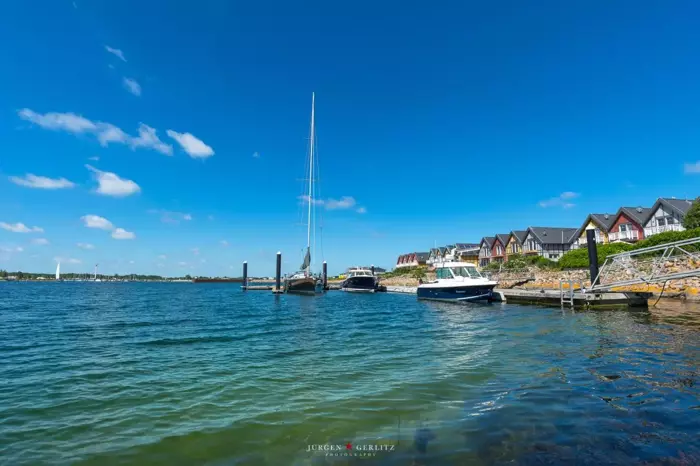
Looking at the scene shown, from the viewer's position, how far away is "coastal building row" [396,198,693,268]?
5244 cm

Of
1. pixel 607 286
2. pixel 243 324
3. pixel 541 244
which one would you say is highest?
pixel 541 244

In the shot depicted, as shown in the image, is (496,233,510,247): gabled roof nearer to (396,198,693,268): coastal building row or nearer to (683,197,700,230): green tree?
(396,198,693,268): coastal building row

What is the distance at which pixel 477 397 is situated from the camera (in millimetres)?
7918

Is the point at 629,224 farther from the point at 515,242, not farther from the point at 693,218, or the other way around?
the point at 515,242

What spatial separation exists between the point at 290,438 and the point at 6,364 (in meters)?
11.7

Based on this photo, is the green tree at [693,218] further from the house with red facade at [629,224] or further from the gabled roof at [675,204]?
the house with red facade at [629,224]

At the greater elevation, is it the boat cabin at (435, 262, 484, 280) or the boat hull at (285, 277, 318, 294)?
the boat cabin at (435, 262, 484, 280)

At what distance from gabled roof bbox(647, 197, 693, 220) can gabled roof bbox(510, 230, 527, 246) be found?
25.5 metres

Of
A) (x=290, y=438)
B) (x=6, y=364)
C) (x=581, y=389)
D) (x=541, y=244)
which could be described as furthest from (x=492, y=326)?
(x=541, y=244)

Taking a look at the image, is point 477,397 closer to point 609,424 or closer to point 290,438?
point 609,424

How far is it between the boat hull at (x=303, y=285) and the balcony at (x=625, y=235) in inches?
1914

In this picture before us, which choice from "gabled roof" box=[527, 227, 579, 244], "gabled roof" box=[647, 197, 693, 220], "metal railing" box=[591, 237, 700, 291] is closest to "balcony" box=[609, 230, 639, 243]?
"gabled roof" box=[647, 197, 693, 220]

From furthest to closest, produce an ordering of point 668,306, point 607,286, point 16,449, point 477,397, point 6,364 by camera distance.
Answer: point 607,286, point 668,306, point 6,364, point 477,397, point 16,449

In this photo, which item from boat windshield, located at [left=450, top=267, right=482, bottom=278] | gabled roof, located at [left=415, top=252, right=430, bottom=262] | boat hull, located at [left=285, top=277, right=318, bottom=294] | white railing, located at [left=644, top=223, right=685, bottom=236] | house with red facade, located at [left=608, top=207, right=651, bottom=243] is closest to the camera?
boat windshield, located at [left=450, top=267, right=482, bottom=278]
